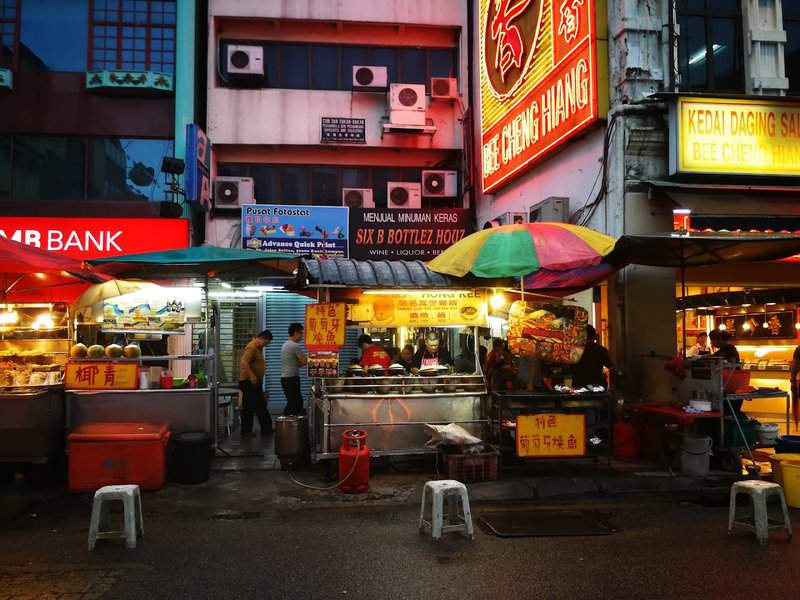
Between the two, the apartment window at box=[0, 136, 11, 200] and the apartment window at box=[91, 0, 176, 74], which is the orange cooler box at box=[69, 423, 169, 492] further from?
the apartment window at box=[91, 0, 176, 74]

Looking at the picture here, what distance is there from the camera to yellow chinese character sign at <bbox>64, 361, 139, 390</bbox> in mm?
9031

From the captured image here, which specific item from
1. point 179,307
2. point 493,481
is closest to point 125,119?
point 179,307

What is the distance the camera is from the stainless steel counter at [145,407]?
8977mm

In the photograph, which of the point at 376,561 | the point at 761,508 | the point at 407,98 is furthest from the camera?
the point at 407,98

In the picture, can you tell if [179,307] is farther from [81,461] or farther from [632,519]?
[632,519]

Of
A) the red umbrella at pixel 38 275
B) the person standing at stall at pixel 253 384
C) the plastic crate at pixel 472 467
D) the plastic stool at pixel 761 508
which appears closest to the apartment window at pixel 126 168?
the red umbrella at pixel 38 275

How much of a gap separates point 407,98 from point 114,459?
11801mm

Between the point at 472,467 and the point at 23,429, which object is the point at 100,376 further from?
the point at 472,467

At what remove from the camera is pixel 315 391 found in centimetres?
940

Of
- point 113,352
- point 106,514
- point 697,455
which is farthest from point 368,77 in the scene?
point 106,514

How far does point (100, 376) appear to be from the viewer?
907cm

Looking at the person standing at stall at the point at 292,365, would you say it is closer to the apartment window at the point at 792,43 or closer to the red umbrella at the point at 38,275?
the red umbrella at the point at 38,275

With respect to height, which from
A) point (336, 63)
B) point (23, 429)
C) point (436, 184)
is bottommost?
point (23, 429)

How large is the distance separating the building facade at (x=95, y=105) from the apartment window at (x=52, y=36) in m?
0.02
